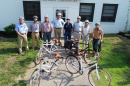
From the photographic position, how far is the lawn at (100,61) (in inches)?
194

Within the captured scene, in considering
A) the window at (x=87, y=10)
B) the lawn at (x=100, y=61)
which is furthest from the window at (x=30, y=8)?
the window at (x=87, y=10)

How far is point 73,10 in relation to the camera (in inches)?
365

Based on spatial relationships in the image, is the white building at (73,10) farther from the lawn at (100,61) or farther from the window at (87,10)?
the lawn at (100,61)

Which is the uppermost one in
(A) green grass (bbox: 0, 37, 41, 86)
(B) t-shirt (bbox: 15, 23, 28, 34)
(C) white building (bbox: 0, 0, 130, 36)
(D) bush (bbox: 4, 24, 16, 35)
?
(C) white building (bbox: 0, 0, 130, 36)

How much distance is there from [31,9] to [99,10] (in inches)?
234

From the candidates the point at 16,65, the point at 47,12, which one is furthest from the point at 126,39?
the point at 16,65

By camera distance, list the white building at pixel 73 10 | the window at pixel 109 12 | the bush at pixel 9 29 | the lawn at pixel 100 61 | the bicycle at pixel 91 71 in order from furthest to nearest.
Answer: the window at pixel 109 12, the bush at pixel 9 29, the white building at pixel 73 10, the lawn at pixel 100 61, the bicycle at pixel 91 71

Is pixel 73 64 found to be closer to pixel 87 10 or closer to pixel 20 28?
pixel 20 28

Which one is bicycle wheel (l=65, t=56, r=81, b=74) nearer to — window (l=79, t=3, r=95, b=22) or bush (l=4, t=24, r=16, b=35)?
window (l=79, t=3, r=95, b=22)

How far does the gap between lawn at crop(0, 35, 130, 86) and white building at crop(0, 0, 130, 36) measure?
91.3 inches

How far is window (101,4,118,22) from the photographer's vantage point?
10602 mm

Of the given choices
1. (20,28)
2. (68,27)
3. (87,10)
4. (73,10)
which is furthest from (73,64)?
(87,10)

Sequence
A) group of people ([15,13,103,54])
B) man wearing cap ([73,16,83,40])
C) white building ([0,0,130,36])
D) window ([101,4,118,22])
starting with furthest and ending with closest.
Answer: window ([101,4,118,22]) < white building ([0,0,130,36]) < man wearing cap ([73,16,83,40]) < group of people ([15,13,103,54])

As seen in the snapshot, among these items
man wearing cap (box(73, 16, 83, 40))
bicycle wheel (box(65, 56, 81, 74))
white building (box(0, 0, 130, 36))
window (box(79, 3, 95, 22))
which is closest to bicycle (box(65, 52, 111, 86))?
bicycle wheel (box(65, 56, 81, 74))
